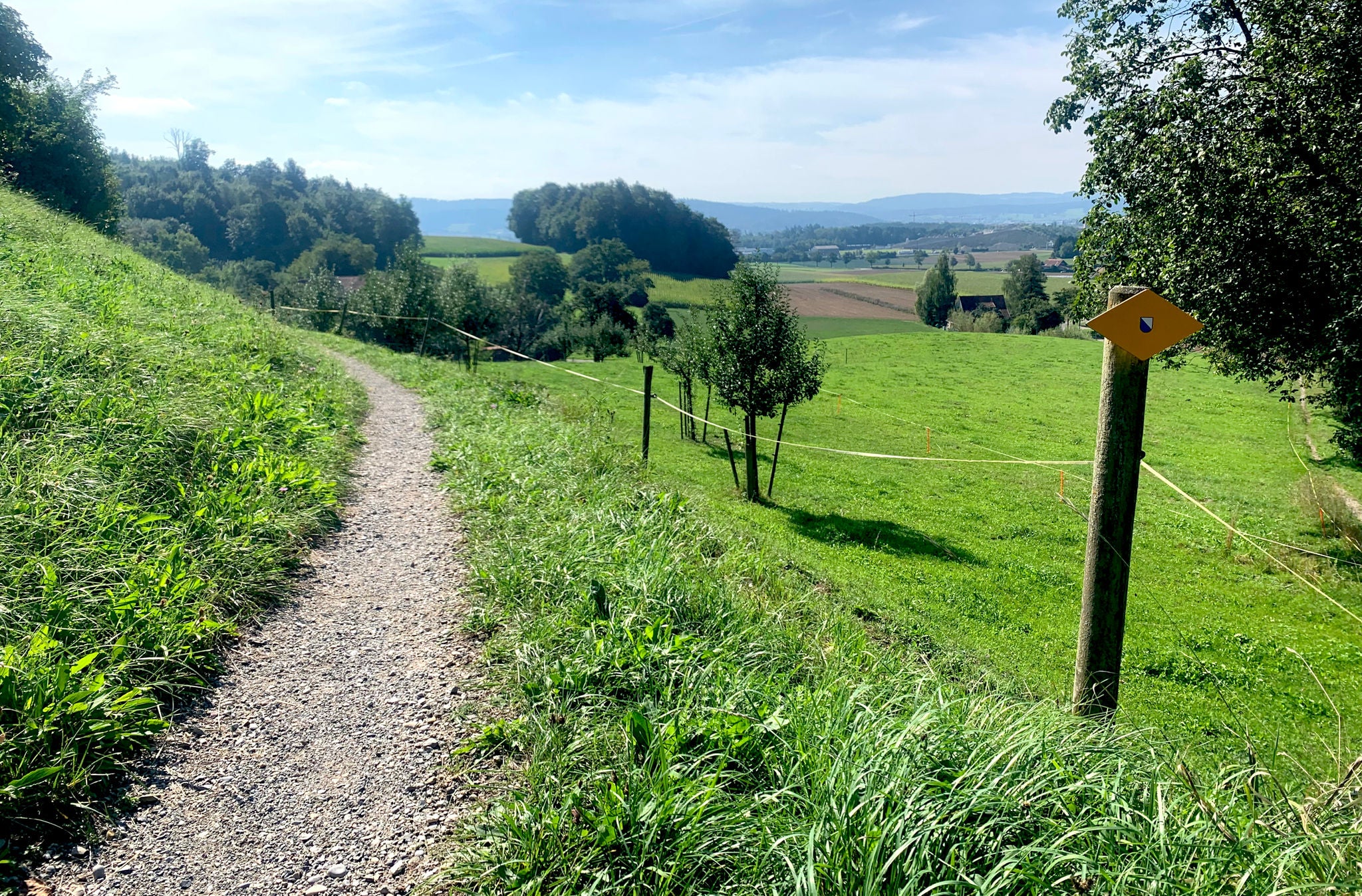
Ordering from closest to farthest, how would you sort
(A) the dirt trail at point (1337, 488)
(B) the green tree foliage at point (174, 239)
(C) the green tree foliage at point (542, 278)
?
(A) the dirt trail at point (1337, 488)
(B) the green tree foliage at point (174, 239)
(C) the green tree foliage at point (542, 278)

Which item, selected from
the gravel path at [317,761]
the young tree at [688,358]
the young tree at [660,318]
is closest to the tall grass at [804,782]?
the gravel path at [317,761]

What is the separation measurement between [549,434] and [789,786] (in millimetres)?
8758

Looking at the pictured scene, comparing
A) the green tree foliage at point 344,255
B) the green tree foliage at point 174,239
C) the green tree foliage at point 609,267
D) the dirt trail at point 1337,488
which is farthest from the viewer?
the green tree foliage at point 609,267

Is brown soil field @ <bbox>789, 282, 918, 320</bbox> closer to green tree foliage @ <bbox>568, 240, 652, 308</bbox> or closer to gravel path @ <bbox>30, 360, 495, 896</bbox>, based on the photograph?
green tree foliage @ <bbox>568, 240, 652, 308</bbox>

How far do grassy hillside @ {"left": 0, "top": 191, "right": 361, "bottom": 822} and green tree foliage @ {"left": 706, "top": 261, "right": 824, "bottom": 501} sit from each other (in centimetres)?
901

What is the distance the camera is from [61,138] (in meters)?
30.8

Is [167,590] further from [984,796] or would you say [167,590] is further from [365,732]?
[984,796]

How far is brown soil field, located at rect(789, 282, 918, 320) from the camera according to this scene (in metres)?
72.7

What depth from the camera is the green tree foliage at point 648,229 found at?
373 ft

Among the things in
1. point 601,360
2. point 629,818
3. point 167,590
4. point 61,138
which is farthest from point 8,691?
point 601,360

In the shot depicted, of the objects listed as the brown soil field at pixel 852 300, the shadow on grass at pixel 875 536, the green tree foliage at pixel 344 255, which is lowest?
the shadow on grass at pixel 875 536

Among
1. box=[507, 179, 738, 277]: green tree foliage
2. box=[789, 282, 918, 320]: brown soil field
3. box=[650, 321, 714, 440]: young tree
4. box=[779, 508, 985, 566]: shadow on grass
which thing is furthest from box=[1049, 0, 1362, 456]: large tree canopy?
box=[507, 179, 738, 277]: green tree foliage

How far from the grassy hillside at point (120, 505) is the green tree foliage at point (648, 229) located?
103m

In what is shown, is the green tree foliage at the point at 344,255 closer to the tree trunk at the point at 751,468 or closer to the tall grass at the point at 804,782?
the tree trunk at the point at 751,468
